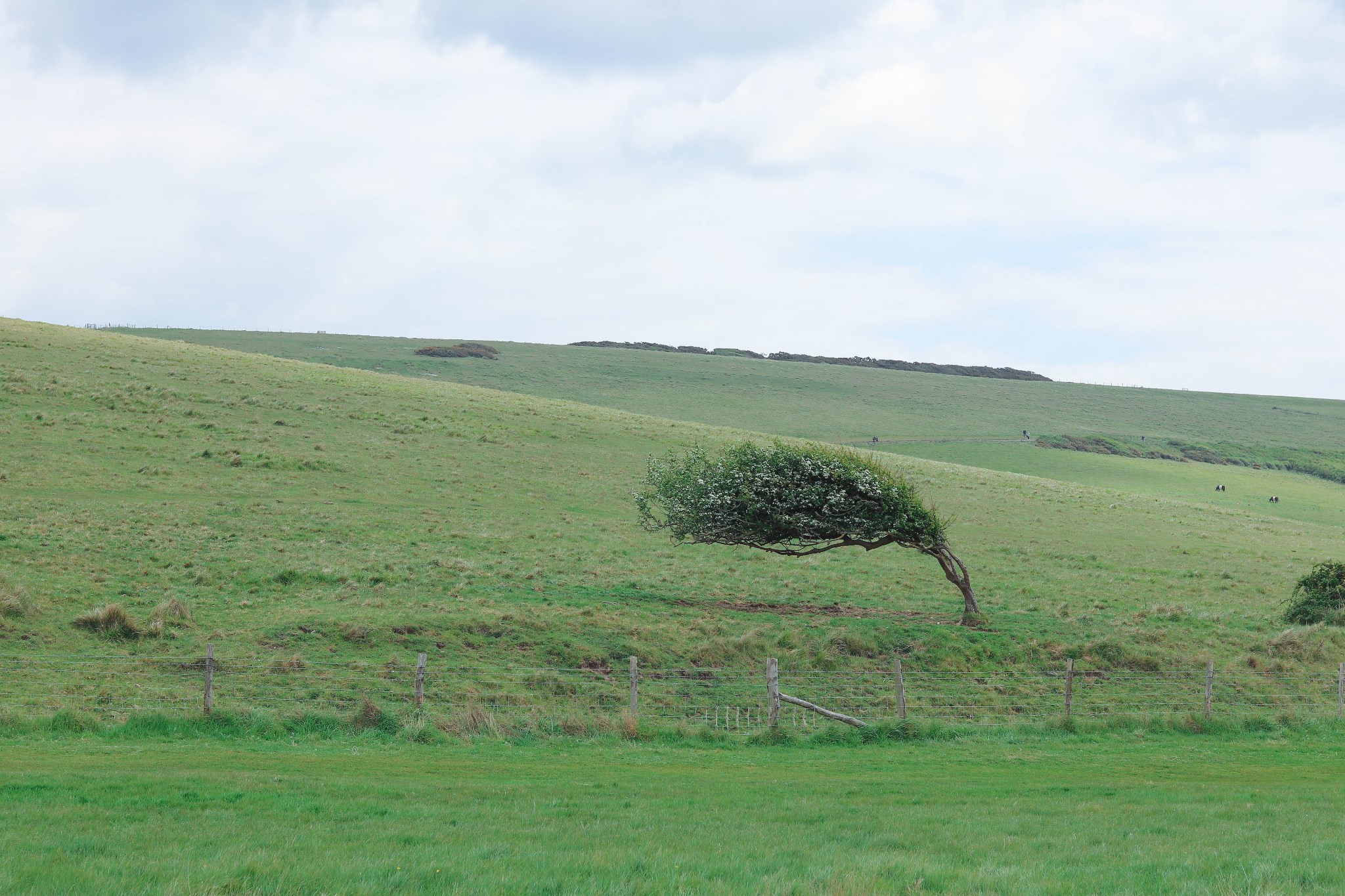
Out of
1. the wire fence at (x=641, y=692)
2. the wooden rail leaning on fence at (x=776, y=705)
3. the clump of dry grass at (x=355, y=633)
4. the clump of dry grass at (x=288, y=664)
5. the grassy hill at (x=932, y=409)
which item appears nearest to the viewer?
the wooden rail leaning on fence at (x=776, y=705)

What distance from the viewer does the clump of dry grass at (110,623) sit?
24.2 meters

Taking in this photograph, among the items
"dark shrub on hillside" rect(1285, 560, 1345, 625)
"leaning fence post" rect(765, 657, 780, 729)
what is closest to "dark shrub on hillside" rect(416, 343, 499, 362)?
"dark shrub on hillside" rect(1285, 560, 1345, 625)

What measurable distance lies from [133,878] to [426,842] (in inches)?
109

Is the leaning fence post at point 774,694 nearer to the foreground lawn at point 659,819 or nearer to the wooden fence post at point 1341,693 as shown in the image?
the foreground lawn at point 659,819

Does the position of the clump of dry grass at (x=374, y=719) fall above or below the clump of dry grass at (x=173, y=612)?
above

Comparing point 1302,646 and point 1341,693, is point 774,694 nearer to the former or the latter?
point 1341,693

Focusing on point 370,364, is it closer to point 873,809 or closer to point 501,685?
point 501,685

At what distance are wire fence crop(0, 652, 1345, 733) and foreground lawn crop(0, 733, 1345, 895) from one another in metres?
2.72

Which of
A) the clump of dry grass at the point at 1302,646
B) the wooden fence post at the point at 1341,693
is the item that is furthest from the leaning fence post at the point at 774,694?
the clump of dry grass at the point at 1302,646

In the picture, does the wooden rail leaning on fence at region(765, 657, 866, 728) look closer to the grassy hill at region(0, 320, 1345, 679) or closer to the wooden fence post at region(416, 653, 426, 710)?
the wooden fence post at region(416, 653, 426, 710)

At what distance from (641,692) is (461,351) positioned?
10864 cm

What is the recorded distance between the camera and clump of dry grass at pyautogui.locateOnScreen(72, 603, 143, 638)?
79.5 ft

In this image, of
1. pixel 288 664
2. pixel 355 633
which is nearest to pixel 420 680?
pixel 288 664

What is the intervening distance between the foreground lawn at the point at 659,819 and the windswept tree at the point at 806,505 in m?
12.8
